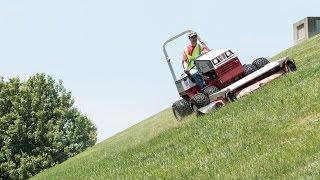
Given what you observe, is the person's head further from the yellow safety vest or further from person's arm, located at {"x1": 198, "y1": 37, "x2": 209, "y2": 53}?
person's arm, located at {"x1": 198, "y1": 37, "x2": 209, "y2": 53}

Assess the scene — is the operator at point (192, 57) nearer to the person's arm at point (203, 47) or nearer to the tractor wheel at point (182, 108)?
the person's arm at point (203, 47)

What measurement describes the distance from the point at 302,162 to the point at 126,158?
28.6 feet

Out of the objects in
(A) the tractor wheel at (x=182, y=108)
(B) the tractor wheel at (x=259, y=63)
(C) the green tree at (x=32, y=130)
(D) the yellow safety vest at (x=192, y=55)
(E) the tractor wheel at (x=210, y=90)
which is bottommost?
(C) the green tree at (x=32, y=130)

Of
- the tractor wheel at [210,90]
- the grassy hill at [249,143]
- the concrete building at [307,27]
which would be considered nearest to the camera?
the grassy hill at [249,143]

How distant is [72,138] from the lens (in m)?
67.6

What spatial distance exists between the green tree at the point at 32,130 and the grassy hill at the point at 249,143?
43055mm

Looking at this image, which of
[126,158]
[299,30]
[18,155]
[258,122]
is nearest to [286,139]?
[258,122]

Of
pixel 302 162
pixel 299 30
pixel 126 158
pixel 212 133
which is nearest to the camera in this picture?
pixel 302 162

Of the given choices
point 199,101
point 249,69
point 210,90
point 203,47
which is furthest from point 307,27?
point 199,101

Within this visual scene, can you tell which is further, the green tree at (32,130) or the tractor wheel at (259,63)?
the green tree at (32,130)

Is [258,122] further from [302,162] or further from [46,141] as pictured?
[46,141]

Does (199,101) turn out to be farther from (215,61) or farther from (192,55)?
(192,55)

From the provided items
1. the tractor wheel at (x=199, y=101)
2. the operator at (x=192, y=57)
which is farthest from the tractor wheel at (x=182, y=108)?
the tractor wheel at (x=199, y=101)

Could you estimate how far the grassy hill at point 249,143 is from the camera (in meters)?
10.0
